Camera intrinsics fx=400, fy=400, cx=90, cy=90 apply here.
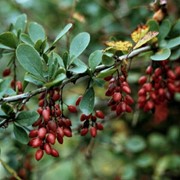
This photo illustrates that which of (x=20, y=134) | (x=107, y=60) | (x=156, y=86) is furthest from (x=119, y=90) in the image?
(x=20, y=134)

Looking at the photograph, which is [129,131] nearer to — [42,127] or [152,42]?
[152,42]

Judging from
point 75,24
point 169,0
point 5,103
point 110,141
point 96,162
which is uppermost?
point 5,103

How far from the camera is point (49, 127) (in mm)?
1094

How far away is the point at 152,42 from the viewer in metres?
1.33

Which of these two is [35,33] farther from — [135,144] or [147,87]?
[135,144]

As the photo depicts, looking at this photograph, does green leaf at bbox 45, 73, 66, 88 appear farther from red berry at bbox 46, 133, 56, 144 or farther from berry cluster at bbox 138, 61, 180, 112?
berry cluster at bbox 138, 61, 180, 112

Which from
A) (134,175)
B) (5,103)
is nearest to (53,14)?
(134,175)

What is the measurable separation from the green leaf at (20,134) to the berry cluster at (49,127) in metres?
0.05

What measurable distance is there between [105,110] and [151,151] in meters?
0.35

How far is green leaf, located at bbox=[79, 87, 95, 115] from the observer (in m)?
1.12

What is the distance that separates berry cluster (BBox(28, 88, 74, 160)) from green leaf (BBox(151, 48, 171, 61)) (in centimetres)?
33

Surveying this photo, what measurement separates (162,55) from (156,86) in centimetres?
13

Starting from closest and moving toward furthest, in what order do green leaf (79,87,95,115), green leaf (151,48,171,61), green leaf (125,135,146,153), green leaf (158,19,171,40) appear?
green leaf (79,87,95,115) → green leaf (151,48,171,61) → green leaf (158,19,171,40) → green leaf (125,135,146,153)

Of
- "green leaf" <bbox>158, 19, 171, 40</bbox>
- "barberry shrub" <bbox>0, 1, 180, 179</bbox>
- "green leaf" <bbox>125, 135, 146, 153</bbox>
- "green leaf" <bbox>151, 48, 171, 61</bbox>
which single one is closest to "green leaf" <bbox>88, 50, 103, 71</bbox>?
"barberry shrub" <bbox>0, 1, 180, 179</bbox>
